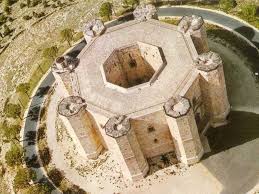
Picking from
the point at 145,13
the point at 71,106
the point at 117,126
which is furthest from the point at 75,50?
the point at 117,126

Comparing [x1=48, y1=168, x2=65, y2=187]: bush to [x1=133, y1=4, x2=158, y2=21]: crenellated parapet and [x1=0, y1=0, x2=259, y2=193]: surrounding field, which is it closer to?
[x1=0, y1=0, x2=259, y2=193]: surrounding field

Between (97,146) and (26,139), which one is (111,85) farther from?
(26,139)

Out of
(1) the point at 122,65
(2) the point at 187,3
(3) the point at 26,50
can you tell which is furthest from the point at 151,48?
(3) the point at 26,50

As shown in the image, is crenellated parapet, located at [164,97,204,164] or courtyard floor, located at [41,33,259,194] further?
courtyard floor, located at [41,33,259,194]

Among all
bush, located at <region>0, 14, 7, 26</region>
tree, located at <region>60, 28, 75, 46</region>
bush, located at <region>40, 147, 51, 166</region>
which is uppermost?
→ bush, located at <region>0, 14, 7, 26</region>

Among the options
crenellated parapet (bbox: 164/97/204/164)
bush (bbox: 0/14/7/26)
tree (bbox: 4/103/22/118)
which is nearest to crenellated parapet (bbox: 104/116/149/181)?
crenellated parapet (bbox: 164/97/204/164)

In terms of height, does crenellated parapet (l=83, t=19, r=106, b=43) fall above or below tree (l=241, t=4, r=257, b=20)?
above

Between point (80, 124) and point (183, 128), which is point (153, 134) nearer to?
point (183, 128)

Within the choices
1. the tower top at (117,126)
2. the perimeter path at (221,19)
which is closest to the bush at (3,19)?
the perimeter path at (221,19)
